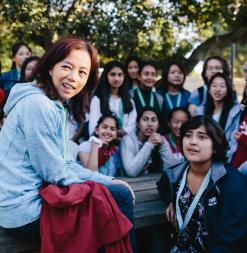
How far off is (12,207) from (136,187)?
71.7 inches

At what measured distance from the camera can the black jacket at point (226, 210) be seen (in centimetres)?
267

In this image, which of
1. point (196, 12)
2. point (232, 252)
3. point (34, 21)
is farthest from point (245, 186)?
point (196, 12)

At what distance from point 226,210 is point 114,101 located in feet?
8.03

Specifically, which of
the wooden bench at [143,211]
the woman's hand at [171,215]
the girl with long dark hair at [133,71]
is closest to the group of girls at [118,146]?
the woman's hand at [171,215]

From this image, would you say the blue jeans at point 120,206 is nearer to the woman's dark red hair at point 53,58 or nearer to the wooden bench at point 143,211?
the wooden bench at point 143,211

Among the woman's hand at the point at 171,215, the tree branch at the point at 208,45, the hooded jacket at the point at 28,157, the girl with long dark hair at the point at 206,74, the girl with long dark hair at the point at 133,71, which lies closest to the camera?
the hooded jacket at the point at 28,157

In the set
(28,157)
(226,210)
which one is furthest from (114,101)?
(28,157)

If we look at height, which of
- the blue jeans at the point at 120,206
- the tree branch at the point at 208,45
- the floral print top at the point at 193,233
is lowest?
the floral print top at the point at 193,233

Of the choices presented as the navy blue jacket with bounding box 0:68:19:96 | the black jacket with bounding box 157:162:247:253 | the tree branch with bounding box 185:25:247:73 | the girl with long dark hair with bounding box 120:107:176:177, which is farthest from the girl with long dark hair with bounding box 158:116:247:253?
the tree branch with bounding box 185:25:247:73

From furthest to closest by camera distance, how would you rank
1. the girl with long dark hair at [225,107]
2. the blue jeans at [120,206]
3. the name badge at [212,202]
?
the girl with long dark hair at [225,107], the name badge at [212,202], the blue jeans at [120,206]

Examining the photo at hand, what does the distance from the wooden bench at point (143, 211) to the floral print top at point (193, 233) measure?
284 millimetres

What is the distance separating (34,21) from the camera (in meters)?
5.64

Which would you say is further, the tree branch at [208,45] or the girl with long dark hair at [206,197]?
the tree branch at [208,45]

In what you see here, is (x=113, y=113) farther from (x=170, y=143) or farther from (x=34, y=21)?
(x=34, y=21)
